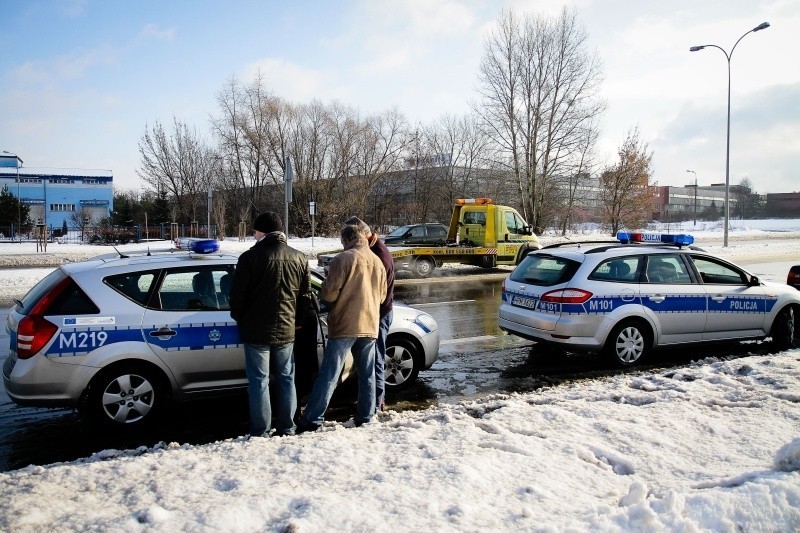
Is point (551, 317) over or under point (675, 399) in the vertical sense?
over

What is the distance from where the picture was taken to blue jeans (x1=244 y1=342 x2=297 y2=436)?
434 centimetres

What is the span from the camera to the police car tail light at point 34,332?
4.66 metres

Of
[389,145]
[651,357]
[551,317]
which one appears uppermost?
[389,145]

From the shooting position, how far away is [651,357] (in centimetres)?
762

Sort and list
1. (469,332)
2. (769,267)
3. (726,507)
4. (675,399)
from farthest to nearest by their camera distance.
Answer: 1. (769,267)
2. (469,332)
3. (675,399)
4. (726,507)

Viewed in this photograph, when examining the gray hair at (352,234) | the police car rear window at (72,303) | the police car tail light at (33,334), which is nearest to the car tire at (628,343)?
the gray hair at (352,234)

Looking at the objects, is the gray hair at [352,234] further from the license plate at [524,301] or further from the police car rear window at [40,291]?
the license plate at [524,301]

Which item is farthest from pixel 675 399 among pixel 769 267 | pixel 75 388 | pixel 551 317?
pixel 769 267

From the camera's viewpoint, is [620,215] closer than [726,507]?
No

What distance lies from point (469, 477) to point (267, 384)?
1.85m

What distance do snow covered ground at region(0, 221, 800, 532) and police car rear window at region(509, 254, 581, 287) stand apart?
230cm

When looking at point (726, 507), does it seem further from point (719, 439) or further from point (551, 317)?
point (551, 317)

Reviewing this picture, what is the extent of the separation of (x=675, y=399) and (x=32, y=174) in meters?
95.9

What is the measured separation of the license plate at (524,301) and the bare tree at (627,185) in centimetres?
3300
